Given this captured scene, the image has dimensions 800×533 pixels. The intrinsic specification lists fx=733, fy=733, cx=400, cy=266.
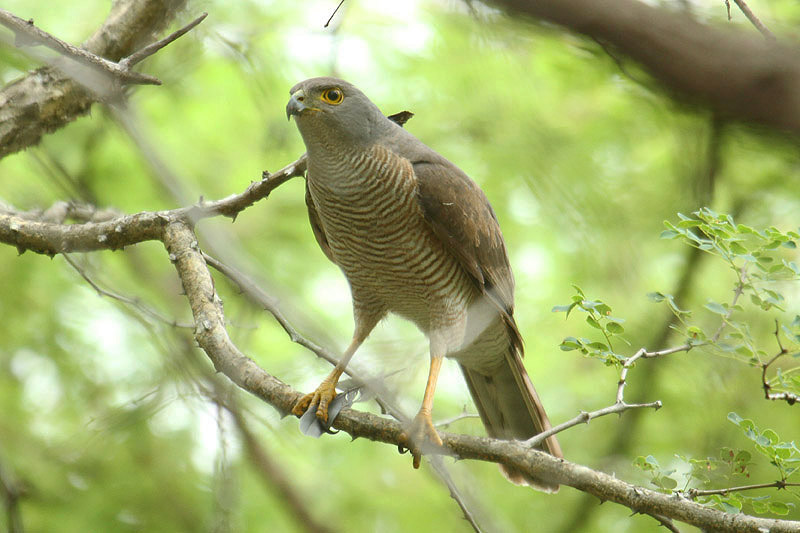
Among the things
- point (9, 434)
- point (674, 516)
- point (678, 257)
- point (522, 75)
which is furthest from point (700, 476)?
point (9, 434)

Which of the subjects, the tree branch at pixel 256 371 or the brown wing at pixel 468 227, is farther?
the brown wing at pixel 468 227

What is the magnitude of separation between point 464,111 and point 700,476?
3695mm

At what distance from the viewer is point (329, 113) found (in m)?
3.62

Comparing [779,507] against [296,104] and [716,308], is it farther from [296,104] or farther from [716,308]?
[296,104]

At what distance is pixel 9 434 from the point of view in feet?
15.8

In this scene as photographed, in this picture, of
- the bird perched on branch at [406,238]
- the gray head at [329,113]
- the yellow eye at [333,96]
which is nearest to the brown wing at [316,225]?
the bird perched on branch at [406,238]

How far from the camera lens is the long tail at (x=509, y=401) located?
13.9 feet

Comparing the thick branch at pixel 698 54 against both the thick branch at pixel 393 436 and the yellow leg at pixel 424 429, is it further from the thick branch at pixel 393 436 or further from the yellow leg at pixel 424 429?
the yellow leg at pixel 424 429

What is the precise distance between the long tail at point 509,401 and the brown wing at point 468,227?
18 centimetres

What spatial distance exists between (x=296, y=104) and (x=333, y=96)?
0.81 feet

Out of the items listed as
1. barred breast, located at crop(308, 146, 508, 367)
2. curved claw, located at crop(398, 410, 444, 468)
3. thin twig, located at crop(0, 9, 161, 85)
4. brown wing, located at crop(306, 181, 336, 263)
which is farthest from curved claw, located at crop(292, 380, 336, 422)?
thin twig, located at crop(0, 9, 161, 85)

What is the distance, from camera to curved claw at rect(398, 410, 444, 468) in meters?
2.79

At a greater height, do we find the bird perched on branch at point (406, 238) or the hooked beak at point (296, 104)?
the hooked beak at point (296, 104)

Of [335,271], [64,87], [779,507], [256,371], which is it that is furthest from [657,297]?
[335,271]
